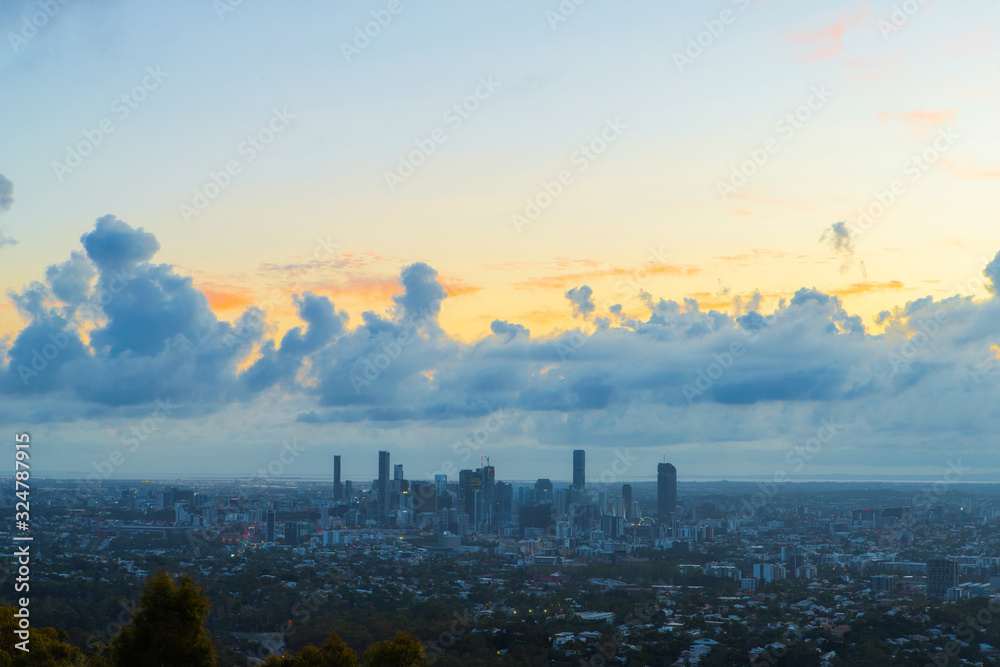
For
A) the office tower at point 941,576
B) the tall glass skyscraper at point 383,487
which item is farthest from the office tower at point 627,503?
the office tower at point 941,576

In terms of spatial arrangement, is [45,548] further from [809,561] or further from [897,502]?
[897,502]

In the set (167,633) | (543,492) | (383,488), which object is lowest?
(543,492)

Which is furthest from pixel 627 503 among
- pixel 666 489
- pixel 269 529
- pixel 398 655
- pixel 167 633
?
pixel 167 633

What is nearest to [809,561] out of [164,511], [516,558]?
[516,558]

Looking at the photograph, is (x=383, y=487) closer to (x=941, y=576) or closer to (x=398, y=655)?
(x=941, y=576)

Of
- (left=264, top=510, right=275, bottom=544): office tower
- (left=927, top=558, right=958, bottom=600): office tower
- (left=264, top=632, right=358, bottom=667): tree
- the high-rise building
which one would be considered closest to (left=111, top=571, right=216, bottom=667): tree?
(left=264, top=632, right=358, bottom=667): tree

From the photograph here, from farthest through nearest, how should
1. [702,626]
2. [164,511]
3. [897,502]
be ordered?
[897,502] < [164,511] < [702,626]
